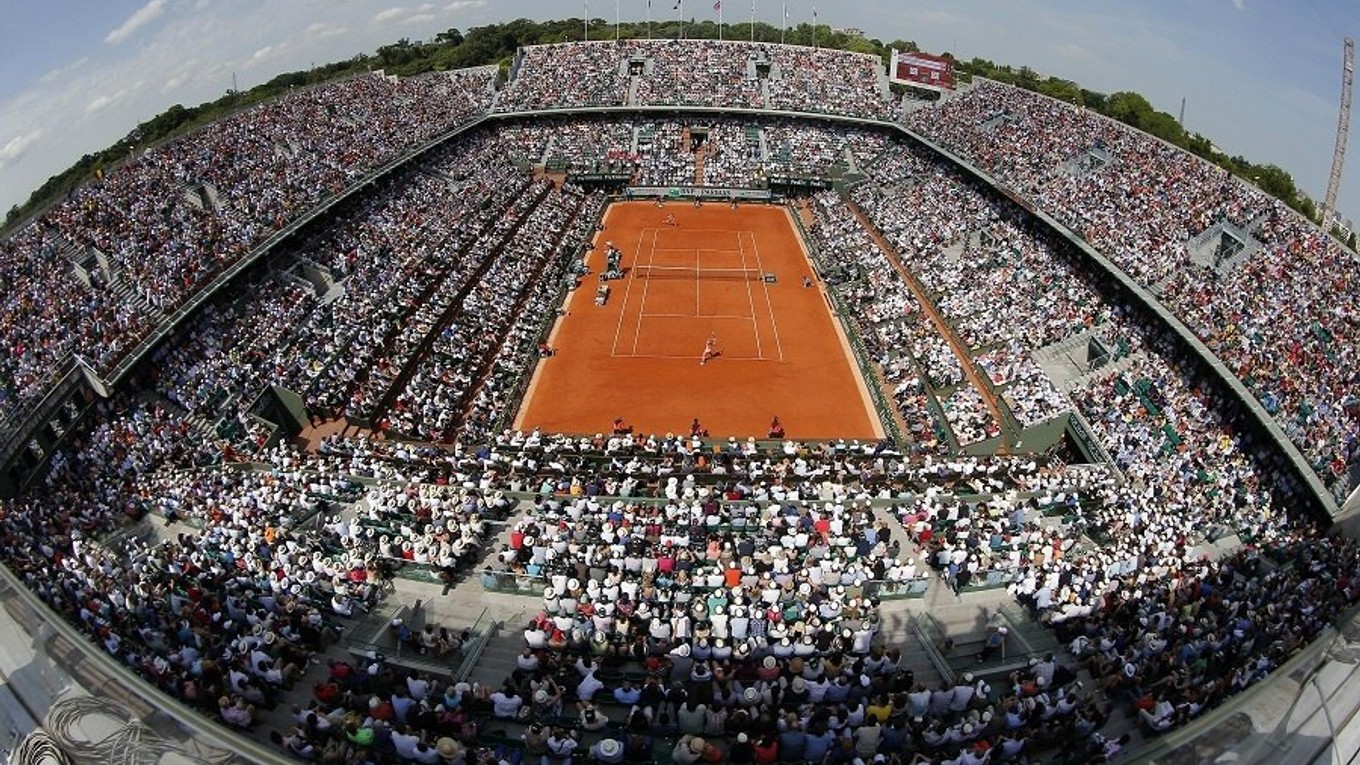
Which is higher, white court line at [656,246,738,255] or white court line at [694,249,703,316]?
white court line at [656,246,738,255]

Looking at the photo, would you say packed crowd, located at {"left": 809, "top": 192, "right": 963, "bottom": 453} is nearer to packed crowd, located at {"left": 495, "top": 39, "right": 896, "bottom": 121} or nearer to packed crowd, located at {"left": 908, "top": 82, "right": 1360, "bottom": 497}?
packed crowd, located at {"left": 908, "top": 82, "right": 1360, "bottom": 497}

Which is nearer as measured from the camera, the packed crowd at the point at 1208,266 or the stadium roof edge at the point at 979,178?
the stadium roof edge at the point at 979,178

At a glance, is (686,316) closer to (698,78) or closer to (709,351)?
(709,351)

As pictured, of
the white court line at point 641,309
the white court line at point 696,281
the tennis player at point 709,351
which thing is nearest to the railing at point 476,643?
the tennis player at point 709,351

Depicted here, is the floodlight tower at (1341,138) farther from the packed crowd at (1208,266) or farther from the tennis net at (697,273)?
the tennis net at (697,273)

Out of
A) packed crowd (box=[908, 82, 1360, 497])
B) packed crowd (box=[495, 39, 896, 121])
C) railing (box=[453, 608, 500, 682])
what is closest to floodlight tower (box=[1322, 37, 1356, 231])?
packed crowd (box=[908, 82, 1360, 497])

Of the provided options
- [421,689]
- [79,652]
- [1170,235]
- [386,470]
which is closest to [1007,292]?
[1170,235]

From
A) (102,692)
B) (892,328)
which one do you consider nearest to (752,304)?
(892,328)

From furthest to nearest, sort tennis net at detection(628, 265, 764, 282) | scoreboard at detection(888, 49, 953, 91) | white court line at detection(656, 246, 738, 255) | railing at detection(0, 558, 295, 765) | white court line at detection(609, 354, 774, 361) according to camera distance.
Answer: scoreboard at detection(888, 49, 953, 91) < white court line at detection(656, 246, 738, 255) < tennis net at detection(628, 265, 764, 282) < white court line at detection(609, 354, 774, 361) < railing at detection(0, 558, 295, 765)
